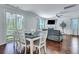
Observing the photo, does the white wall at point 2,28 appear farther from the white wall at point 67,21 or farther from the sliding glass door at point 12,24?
the white wall at point 67,21

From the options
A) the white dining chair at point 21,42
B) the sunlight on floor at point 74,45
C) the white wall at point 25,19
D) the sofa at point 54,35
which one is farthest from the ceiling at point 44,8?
the sunlight on floor at point 74,45

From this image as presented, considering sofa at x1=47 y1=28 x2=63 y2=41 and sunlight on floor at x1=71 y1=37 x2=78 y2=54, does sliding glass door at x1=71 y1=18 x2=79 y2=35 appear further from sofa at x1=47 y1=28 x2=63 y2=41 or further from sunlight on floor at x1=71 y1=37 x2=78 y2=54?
sofa at x1=47 y1=28 x2=63 y2=41

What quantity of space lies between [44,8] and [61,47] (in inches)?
48.7

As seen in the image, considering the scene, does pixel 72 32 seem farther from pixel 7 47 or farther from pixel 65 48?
pixel 7 47

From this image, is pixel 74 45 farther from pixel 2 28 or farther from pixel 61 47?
pixel 2 28

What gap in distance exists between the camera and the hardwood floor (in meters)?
2.56

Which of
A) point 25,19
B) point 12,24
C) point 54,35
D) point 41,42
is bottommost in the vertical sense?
point 41,42

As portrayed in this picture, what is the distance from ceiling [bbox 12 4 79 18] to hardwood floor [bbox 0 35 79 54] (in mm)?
795

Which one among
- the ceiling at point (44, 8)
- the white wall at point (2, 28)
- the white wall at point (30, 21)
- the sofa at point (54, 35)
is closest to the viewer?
the ceiling at point (44, 8)

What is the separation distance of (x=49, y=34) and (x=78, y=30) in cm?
84

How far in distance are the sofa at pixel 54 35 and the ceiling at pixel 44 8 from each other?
475mm

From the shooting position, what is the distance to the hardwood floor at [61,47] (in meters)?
2.56

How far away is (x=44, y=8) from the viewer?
258cm

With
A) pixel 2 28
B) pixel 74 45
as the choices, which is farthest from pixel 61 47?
pixel 2 28
